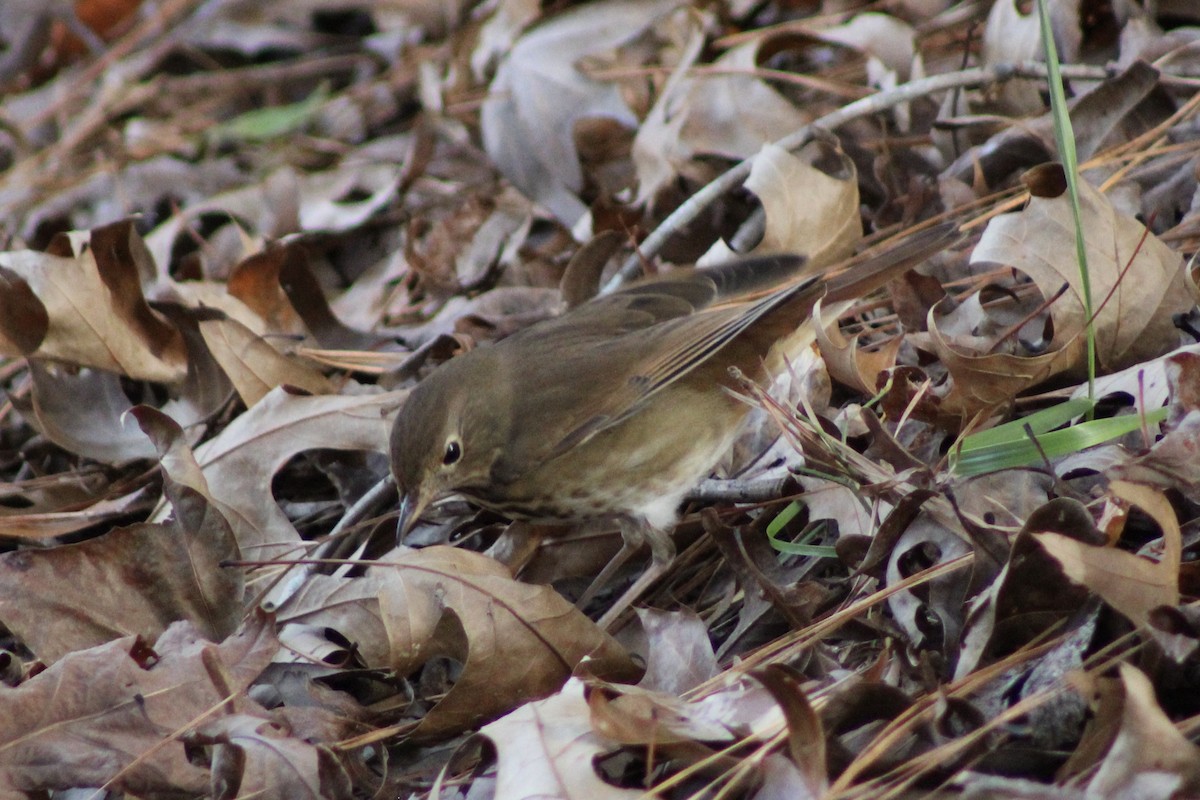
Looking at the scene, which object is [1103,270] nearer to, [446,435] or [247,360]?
[446,435]

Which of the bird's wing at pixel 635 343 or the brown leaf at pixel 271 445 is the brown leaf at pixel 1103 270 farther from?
the brown leaf at pixel 271 445

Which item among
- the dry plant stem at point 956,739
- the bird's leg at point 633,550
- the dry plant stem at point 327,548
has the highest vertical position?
the dry plant stem at point 956,739

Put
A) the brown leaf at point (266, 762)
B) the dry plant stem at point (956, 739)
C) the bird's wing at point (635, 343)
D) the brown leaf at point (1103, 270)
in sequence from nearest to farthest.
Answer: the dry plant stem at point (956, 739), the brown leaf at point (266, 762), the brown leaf at point (1103, 270), the bird's wing at point (635, 343)

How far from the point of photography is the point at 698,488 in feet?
13.0

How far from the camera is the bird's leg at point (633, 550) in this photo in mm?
3443

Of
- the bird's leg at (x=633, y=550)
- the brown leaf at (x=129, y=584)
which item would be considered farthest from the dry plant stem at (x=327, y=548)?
the bird's leg at (x=633, y=550)

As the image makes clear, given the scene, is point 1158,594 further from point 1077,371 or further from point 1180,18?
point 1180,18

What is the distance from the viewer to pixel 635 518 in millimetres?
3795

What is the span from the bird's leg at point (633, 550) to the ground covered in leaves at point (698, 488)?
0.06 m

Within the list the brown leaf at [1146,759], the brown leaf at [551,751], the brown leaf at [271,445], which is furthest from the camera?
the brown leaf at [271,445]

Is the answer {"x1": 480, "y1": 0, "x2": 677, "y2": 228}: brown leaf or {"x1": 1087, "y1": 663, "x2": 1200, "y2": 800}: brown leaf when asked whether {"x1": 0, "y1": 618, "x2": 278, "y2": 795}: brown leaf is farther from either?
{"x1": 480, "y1": 0, "x2": 677, "y2": 228}: brown leaf

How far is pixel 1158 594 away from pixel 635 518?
1762 mm

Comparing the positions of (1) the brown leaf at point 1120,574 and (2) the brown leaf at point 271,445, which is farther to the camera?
(2) the brown leaf at point 271,445

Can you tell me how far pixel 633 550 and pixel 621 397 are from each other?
56 centimetres
